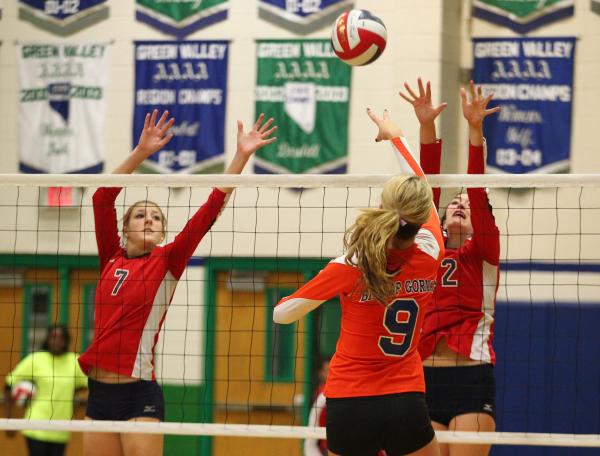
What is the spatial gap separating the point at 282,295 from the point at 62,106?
3.39 metres

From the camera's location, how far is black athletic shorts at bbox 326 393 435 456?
4.37m

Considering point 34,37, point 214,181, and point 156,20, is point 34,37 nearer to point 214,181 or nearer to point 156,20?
point 156,20

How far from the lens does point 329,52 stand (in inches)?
456

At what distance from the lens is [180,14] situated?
39.4ft

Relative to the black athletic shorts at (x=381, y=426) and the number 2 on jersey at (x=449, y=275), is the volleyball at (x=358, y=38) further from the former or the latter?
the black athletic shorts at (x=381, y=426)

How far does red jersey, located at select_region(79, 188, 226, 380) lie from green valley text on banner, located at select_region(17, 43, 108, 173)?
615 cm

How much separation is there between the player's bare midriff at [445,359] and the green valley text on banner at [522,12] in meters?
6.42

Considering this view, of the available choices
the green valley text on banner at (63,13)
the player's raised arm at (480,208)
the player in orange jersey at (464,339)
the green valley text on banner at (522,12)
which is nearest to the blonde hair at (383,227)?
the player's raised arm at (480,208)

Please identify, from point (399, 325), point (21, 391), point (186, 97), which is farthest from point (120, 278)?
point (186, 97)

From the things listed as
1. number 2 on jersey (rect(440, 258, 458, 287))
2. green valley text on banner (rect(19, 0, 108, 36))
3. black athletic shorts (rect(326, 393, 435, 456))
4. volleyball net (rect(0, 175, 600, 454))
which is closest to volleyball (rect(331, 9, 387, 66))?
number 2 on jersey (rect(440, 258, 458, 287))

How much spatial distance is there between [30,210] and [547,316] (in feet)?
19.2

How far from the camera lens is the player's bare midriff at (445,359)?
5.89m

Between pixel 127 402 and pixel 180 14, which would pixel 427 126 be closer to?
pixel 127 402

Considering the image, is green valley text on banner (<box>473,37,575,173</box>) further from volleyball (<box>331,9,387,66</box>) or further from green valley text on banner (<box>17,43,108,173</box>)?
volleyball (<box>331,9,387,66</box>)
